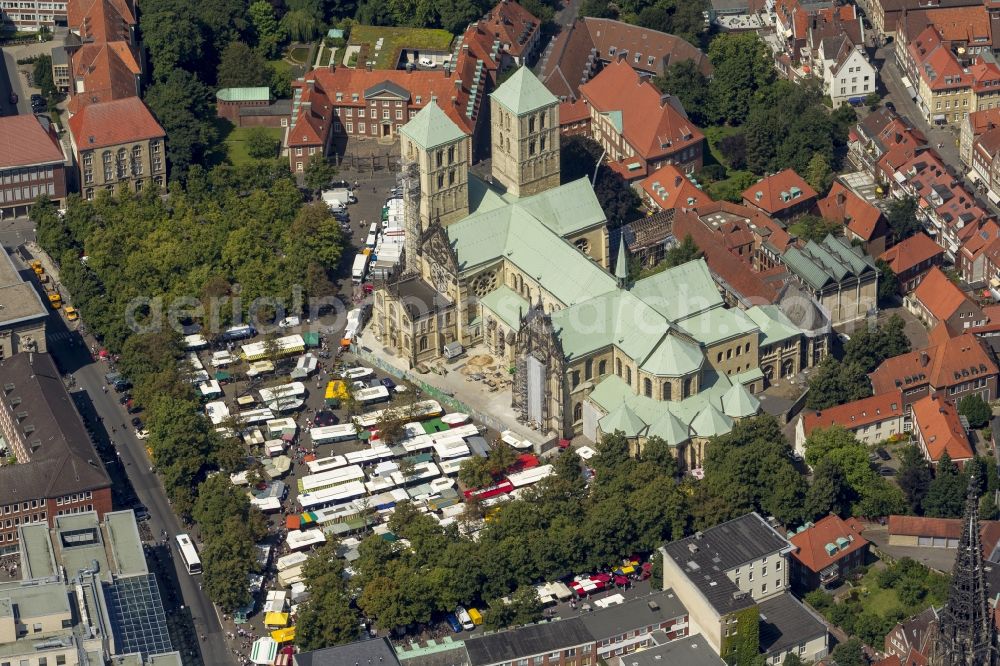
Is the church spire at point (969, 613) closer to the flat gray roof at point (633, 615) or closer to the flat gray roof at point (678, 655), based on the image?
the flat gray roof at point (678, 655)

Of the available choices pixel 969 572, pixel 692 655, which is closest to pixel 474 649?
pixel 692 655

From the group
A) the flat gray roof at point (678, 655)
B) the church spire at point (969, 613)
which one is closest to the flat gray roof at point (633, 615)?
the flat gray roof at point (678, 655)

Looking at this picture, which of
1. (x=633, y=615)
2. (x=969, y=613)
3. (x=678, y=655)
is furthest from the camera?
(x=633, y=615)

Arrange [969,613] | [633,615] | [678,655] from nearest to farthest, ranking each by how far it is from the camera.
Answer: [969,613]
[678,655]
[633,615]

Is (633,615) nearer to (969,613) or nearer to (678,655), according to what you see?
(678,655)

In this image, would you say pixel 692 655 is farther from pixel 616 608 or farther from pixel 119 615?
pixel 119 615

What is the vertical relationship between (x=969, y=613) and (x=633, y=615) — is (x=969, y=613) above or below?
above

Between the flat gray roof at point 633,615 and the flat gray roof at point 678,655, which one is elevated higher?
the flat gray roof at point 678,655

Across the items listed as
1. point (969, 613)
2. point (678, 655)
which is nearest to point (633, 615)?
point (678, 655)

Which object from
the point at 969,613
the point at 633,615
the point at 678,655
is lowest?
the point at 633,615
